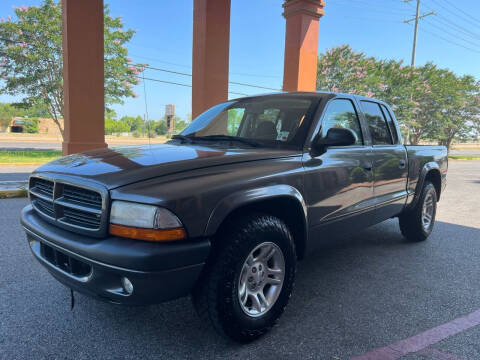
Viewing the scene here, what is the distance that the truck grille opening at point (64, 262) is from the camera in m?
2.01

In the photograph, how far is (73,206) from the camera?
2.07m

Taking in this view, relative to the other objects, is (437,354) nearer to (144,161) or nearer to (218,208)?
(218,208)

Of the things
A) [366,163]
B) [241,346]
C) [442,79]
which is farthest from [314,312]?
[442,79]

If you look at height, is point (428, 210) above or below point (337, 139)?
below

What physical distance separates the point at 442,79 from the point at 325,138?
2440cm

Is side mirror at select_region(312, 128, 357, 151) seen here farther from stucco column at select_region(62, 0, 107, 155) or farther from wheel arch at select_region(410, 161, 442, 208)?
stucco column at select_region(62, 0, 107, 155)

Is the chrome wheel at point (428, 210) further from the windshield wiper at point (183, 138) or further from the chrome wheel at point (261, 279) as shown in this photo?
the windshield wiper at point (183, 138)

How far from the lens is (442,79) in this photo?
74.7 ft

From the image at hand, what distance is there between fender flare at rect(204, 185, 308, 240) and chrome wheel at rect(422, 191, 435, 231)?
2.92 meters

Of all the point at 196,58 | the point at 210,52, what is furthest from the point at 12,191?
the point at 210,52

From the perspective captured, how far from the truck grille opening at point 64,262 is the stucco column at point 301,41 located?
827cm

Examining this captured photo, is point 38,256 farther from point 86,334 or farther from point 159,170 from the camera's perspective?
point 159,170

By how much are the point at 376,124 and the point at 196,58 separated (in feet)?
19.0

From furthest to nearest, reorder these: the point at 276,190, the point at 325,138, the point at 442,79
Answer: the point at 442,79 → the point at 325,138 → the point at 276,190
